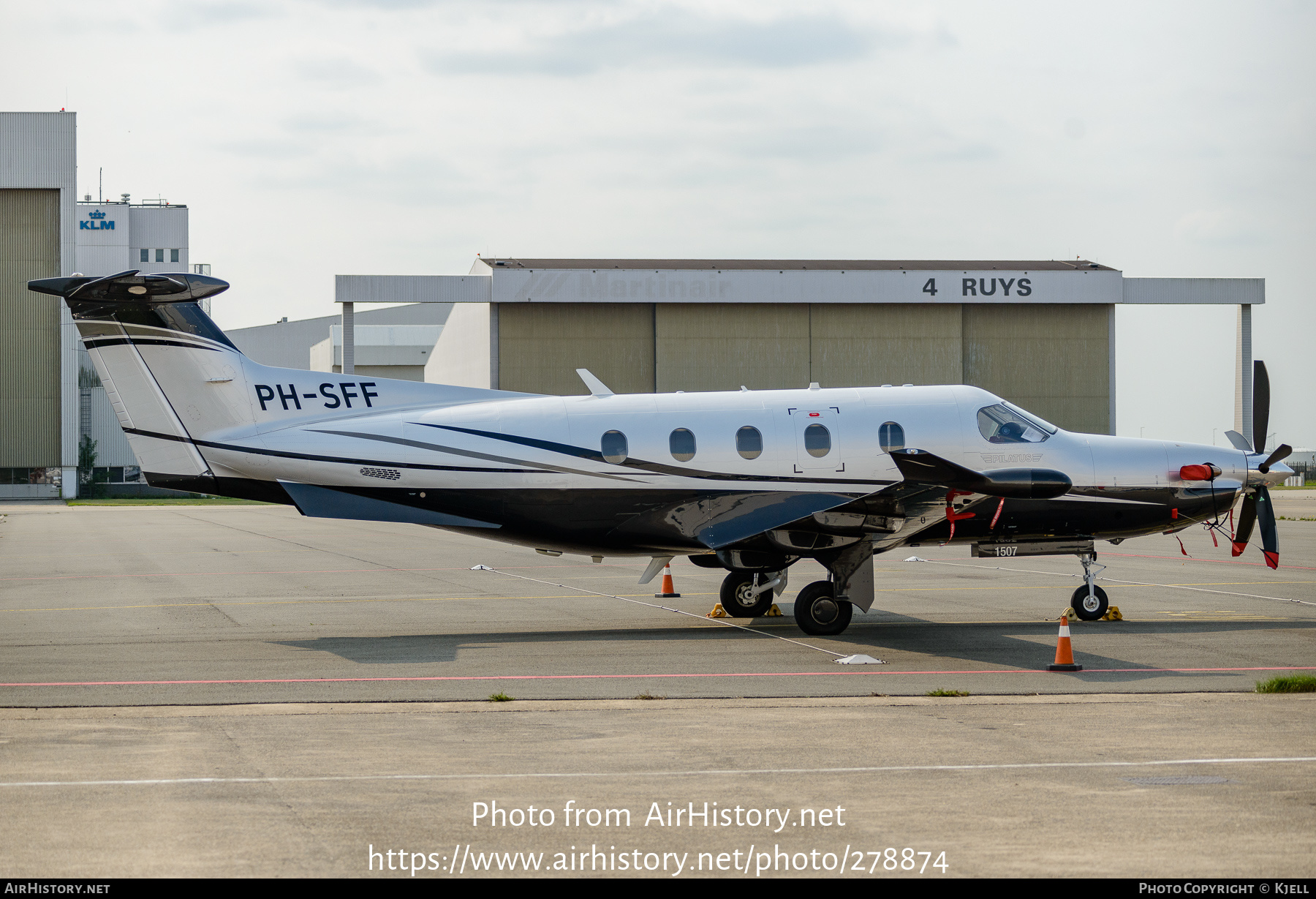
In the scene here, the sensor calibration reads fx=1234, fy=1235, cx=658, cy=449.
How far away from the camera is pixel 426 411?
1662 cm

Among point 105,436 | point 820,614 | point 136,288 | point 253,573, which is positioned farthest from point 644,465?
point 105,436

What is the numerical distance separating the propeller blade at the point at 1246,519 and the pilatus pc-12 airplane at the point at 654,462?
3cm

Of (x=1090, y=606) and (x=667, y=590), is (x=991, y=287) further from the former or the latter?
(x=1090, y=606)

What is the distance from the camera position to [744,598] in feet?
58.2

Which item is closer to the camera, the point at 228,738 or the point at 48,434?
the point at 228,738

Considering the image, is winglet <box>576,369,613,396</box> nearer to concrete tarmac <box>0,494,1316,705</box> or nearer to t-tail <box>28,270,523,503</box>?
t-tail <box>28,270,523,503</box>

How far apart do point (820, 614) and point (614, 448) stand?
3481 mm

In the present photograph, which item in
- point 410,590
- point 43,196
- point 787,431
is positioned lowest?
point 410,590

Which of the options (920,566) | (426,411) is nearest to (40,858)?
(426,411)

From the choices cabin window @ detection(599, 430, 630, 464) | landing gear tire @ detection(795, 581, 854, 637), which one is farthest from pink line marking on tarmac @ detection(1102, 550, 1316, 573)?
cabin window @ detection(599, 430, 630, 464)

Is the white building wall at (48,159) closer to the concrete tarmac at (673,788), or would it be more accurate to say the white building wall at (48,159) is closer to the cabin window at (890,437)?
the cabin window at (890,437)

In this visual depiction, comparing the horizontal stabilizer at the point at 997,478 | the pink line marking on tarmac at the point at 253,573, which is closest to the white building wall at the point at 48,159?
the pink line marking on tarmac at the point at 253,573

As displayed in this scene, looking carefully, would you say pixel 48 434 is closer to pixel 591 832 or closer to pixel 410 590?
pixel 410 590

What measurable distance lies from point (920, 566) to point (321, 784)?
1996 centimetres
